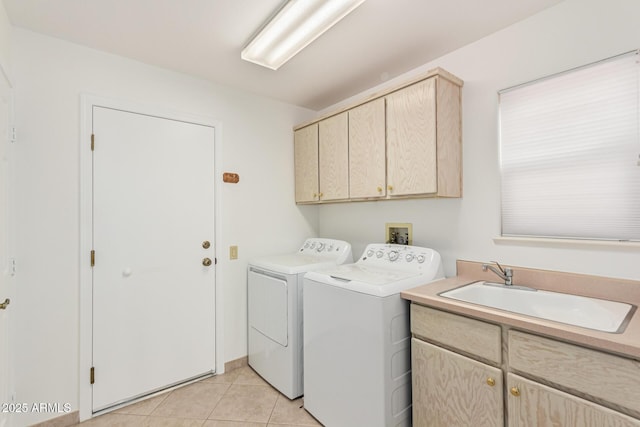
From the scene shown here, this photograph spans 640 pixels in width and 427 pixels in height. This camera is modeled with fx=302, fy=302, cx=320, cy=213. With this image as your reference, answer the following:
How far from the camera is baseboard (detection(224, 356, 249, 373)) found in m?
2.51

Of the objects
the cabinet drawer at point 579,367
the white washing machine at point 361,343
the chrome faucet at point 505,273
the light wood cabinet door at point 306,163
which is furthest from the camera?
the light wood cabinet door at point 306,163

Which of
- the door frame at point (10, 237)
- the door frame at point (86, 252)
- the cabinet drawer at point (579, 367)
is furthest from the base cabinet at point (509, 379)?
the door frame at point (10, 237)

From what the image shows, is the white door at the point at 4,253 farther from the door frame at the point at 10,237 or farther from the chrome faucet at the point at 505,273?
the chrome faucet at the point at 505,273

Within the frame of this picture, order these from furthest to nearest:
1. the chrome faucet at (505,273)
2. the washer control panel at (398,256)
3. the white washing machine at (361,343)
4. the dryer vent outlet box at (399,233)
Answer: the dryer vent outlet box at (399,233) → the washer control panel at (398,256) → the chrome faucet at (505,273) → the white washing machine at (361,343)

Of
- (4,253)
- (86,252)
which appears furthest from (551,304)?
(4,253)

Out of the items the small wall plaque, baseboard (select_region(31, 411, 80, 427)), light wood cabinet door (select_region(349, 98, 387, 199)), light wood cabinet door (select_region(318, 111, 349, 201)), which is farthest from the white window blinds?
baseboard (select_region(31, 411, 80, 427))

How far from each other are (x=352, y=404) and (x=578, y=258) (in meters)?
1.41

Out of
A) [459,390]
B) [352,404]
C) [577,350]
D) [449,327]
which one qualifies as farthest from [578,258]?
[352,404]

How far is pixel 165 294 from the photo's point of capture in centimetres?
222

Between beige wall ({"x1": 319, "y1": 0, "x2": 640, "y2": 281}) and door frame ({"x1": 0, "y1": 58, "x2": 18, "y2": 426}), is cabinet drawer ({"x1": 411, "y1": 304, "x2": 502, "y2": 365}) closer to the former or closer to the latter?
beige wall ({"x1": 319, "y1": 0, "x2": 640, "y2": 281})

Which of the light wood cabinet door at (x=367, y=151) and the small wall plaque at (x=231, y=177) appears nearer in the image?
the light wood cabinet door at (x=367, y=151)

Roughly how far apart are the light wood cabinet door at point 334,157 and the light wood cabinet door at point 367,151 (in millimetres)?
57

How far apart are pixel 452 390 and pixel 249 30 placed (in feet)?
7.25

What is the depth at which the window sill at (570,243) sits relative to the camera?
4.61 feet
